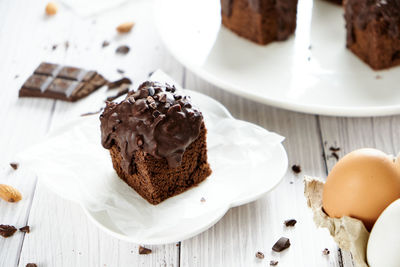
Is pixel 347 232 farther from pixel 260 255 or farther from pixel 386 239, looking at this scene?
pixel 260 255

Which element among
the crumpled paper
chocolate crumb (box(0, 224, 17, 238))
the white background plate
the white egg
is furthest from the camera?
the white background plate

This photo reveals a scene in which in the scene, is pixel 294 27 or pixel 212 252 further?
pixel 294 27

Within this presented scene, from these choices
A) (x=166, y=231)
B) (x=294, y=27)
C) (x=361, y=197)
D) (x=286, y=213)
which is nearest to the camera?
(x=361, y=197)

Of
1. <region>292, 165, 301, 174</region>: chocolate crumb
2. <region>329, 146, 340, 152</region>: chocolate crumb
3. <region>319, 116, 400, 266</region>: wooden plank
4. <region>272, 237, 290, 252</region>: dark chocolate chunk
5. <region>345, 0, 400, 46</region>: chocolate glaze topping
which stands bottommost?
<region>319, 116, 400, 266</region>: wooden plank

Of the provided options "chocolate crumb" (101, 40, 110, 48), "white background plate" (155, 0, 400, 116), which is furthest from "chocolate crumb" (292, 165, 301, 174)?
"chocolate crumb" (101, 40, 110, 48)

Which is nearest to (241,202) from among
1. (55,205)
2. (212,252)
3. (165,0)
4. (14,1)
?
(212,252)

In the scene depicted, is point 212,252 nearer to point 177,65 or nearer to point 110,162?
point 110,162

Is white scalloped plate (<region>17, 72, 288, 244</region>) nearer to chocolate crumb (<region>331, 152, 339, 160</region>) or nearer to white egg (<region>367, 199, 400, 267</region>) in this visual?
chocolate crumb (<region>331, 152, 339, 160</region>)

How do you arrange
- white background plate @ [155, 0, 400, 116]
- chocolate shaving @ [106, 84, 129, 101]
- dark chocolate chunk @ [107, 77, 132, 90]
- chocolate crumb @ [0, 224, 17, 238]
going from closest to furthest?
chocolate crumb @ [0, 224, 17, 238] < white background plate @ [155, 0, 400, 116] < chocolate shaving @ [106, 84, 129, 101] < dark chocolate chunk @ [107, 77, 132, 90]
